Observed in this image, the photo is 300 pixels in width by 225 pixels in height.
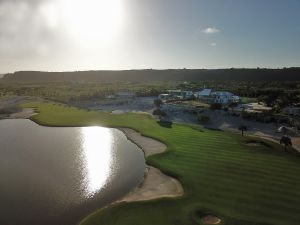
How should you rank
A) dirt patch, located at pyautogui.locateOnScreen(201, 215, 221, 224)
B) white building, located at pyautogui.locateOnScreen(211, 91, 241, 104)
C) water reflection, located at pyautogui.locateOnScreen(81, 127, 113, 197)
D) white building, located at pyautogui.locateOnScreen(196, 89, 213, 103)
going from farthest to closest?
white building, located at pyautogui.locateOnScreen(196, 89, 213, 103), white building, located at pyautogui.locateOnScreen(211, 91, 241, 104), water reflection, located at pyautogui.locateOnScreen(81, 127, 113, 197), dirt patch, located at pyautogui.locateOnScreen(201, 215, 221, 224)

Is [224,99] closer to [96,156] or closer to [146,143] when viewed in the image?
[146,143]

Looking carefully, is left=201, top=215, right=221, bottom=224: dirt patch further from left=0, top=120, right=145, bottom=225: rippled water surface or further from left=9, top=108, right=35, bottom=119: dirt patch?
left=9, top=108, right=35, bottom=119: dirt patch

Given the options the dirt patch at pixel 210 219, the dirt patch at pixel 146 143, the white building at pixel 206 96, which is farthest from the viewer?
the white building at pixel 206 96

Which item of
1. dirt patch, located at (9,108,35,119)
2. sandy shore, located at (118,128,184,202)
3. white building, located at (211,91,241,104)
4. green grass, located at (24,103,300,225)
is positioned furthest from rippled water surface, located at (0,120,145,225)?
white building, located at (211,91,241,104)

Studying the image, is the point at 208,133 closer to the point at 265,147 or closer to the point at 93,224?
the point at 265,147

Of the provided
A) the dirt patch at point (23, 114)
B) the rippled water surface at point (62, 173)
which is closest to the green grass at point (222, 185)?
the rippled water surface at point (62, 173)

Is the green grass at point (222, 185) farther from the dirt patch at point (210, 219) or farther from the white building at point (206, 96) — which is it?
the white building at point (206, 96)

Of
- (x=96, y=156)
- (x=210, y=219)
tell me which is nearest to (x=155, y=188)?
(x=210, y=219)
